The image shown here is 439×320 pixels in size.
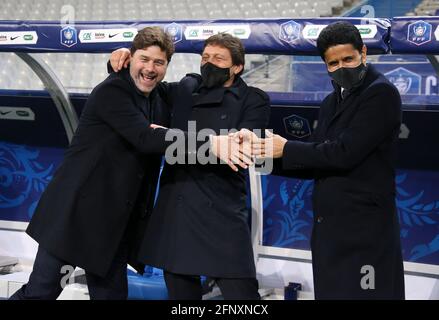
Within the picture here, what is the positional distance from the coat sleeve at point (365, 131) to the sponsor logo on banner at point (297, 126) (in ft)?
5.61

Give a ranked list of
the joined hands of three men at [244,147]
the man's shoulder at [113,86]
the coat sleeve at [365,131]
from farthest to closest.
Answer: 1. the man's shoulder at [113,86]
2. the joined hands of three men at [244,147]
3. the coat sleeve at [365,131]

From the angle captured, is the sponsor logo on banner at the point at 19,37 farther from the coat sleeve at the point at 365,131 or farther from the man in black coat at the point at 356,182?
the coat sleeve at the point at 365,131

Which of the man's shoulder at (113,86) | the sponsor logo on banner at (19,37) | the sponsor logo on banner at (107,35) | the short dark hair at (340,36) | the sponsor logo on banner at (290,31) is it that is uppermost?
the sponsor logo on banner at (19,37)

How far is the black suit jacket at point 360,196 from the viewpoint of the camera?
8.87 ft

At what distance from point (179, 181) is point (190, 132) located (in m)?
0.24

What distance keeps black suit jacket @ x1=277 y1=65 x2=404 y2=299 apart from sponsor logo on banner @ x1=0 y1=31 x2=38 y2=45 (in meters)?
2.27

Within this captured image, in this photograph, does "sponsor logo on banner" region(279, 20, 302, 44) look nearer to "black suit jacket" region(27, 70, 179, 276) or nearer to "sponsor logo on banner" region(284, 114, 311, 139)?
"sponsor logo on banner" region(284, 114, 311, 139)

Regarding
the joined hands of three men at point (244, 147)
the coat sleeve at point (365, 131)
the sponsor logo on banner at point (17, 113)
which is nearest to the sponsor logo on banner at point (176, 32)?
the joined hands of three men at point (244, 147)

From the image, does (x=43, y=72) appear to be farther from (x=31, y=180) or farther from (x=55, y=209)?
(x=55, y=209)

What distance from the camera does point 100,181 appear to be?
317 centimetres

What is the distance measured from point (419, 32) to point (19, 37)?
8.08 ft

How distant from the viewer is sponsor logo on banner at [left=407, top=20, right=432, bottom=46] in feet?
11.3

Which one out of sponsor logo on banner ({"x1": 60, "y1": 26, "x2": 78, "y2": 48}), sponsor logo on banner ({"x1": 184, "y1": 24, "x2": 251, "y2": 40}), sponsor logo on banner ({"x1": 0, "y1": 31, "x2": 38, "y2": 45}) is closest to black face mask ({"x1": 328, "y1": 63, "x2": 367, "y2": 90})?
sponsor logo on banner ({"x1": 184, "y1": 24, "x2": 251, "y2": 40})
